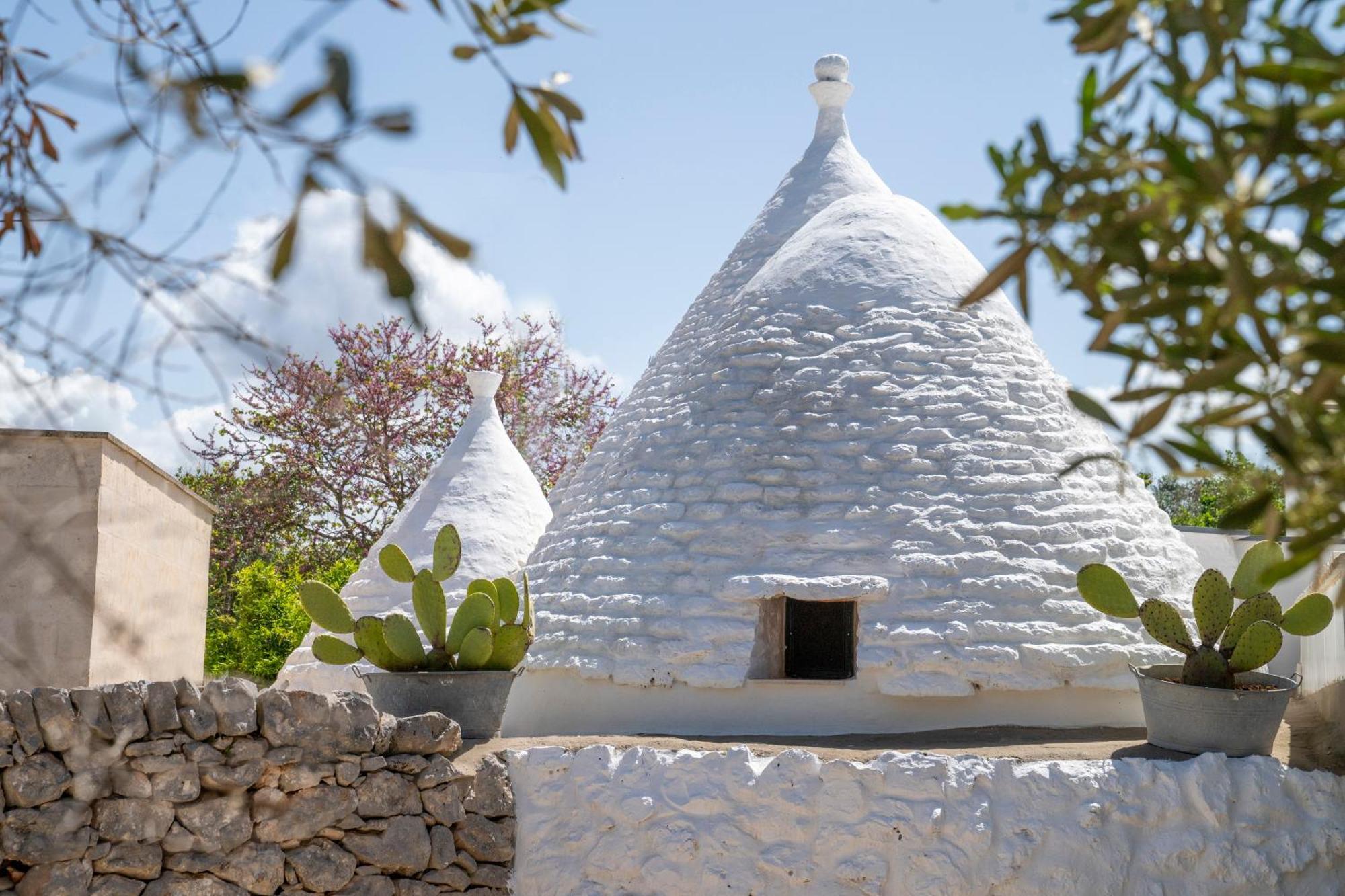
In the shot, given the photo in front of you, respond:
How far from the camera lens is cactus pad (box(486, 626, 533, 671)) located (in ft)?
21.4

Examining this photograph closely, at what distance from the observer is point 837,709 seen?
693 cm

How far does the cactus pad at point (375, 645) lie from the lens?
20.8 feet

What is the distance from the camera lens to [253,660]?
14805 mm

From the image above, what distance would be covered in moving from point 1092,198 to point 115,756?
5.03 meters

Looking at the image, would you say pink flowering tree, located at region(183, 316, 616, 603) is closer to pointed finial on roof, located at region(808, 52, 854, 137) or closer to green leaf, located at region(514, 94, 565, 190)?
pointed finial on roof, located at region(808, 52, 854, 137)

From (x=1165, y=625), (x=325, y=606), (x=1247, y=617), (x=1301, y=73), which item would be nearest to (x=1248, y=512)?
(x=1301, y=73)

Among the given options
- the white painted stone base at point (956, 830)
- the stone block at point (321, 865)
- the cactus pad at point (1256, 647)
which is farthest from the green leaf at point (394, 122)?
the cactus pad at point (1256, 647)

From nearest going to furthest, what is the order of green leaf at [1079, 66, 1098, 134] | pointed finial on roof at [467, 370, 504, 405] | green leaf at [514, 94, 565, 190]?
1. green leaf at [514, 94, 565, 190]
2. green leaf at [1079, 66, 1098, 134]
3. pointed finial on roof at [467, 370, 504, 405]

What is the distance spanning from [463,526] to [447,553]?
256cm

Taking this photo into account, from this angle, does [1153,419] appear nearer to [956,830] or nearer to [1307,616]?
[956,830]

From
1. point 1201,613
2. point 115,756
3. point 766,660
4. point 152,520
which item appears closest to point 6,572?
point 152,520

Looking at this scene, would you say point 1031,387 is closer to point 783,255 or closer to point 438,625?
point 783,255

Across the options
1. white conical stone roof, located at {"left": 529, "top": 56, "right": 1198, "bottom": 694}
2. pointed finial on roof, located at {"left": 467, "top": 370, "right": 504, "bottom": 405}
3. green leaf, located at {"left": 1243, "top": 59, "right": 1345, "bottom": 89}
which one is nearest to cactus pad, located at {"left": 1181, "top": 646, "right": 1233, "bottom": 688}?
white conical stone roof, located at {"left": 529, "top": 56, "right": 1198, "bottom": 694}

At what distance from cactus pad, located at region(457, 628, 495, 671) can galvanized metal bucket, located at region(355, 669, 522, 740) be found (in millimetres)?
76
